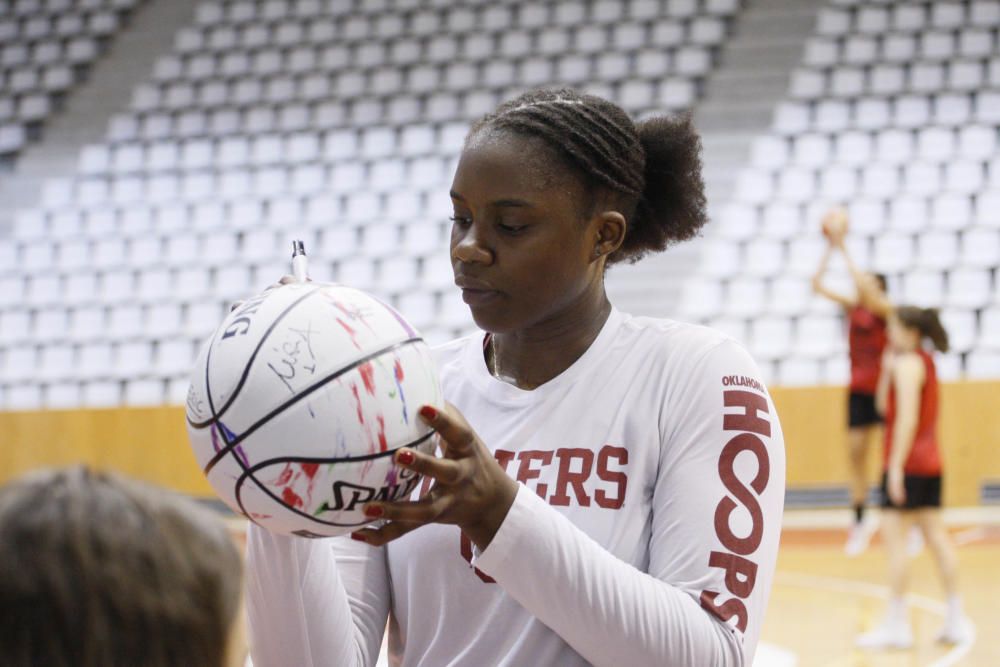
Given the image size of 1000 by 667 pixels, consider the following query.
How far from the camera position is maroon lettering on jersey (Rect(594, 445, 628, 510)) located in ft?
4.84

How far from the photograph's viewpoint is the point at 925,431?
561 centimetres

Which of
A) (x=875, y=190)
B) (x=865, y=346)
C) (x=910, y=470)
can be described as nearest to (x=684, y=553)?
(x=910, y=470)

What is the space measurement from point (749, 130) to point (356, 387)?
963 cm

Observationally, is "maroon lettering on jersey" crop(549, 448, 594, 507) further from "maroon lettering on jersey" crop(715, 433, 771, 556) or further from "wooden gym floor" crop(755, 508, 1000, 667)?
"wooden gym floor" crop(755, 508, 1000, 667)

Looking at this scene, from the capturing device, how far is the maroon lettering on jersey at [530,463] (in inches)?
59.6

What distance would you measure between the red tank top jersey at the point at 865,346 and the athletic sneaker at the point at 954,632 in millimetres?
2496

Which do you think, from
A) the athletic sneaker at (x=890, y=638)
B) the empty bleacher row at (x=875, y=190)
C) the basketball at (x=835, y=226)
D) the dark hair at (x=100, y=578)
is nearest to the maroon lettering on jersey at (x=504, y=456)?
the dark hair at (x=100, y=578)

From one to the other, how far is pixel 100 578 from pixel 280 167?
10.4 meters

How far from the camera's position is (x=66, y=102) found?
12.3 meters

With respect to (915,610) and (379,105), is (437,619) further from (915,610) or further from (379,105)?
(379,105)

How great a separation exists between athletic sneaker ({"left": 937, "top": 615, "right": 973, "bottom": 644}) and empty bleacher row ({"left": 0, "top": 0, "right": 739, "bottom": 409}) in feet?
15.8

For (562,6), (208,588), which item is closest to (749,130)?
(562,6)

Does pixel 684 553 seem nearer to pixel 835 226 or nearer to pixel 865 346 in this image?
pixel 835 226
